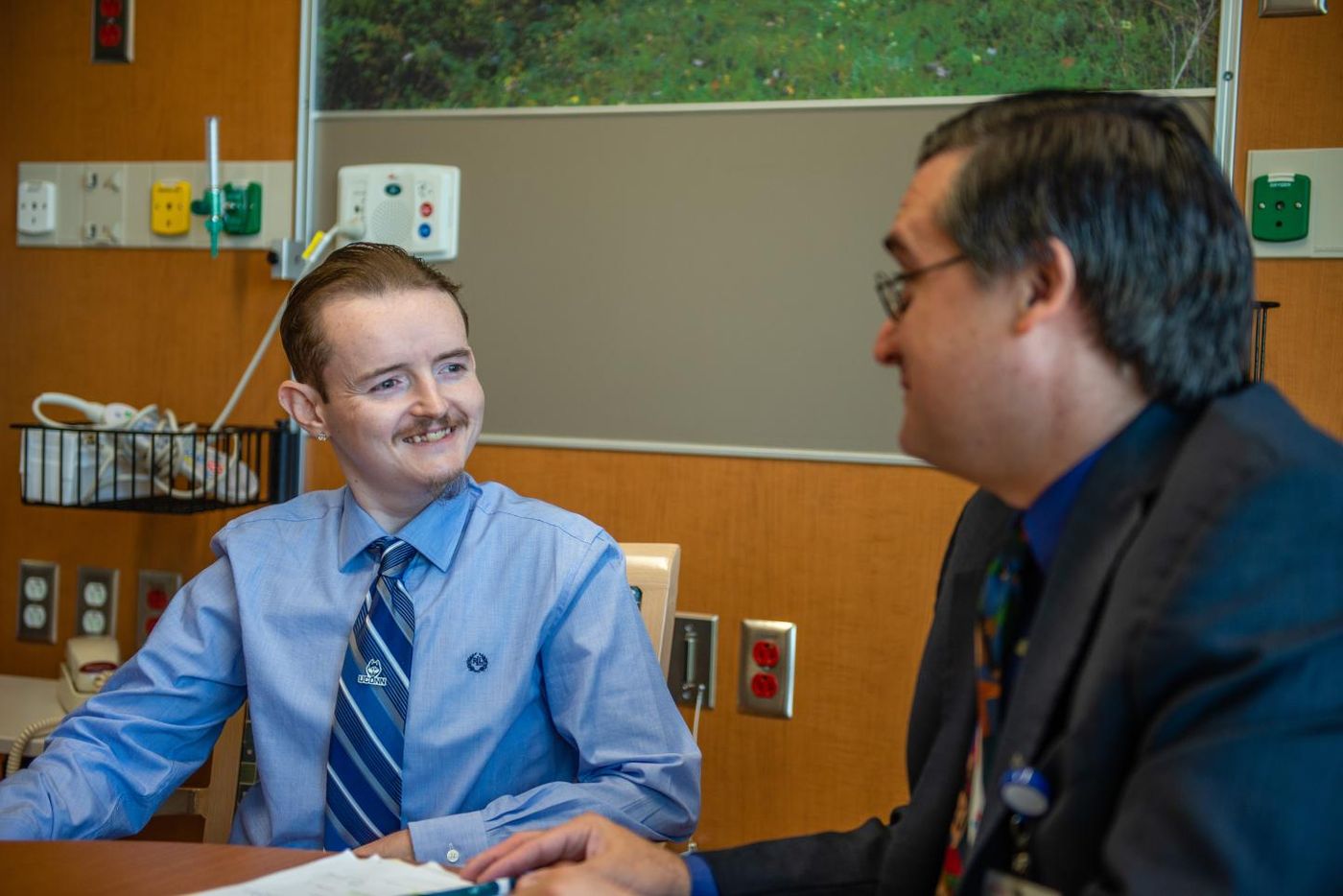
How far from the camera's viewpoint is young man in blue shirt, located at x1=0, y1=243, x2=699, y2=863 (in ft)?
4.70

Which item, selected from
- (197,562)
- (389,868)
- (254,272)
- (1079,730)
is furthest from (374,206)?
(1079,730)

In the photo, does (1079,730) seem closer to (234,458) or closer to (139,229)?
(234,458)

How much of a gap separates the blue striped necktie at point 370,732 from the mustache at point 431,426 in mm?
214

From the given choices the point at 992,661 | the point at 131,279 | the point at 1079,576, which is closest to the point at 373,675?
the point at 992,661

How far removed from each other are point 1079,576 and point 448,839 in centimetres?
75

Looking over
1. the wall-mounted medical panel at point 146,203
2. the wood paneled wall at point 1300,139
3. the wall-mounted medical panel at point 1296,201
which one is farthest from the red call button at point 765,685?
the wall-mounted medical panel at point 146,203

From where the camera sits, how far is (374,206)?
2590 mm

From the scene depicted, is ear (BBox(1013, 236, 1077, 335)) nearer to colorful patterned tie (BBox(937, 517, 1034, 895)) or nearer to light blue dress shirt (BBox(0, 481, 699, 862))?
colorful patterned tie (BBox(937, 517, 1034, 895))

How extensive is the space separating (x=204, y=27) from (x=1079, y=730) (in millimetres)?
2554

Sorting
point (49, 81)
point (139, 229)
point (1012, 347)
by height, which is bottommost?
point (1012, 347)

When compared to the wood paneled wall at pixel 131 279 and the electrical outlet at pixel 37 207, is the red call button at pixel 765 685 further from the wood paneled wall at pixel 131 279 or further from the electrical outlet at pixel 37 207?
the electrical outlet at pixel 37 207

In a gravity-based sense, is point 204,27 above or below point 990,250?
above

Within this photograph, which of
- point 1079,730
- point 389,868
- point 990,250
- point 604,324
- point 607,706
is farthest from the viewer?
point 604,324

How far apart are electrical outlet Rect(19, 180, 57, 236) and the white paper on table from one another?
7.42 ft
